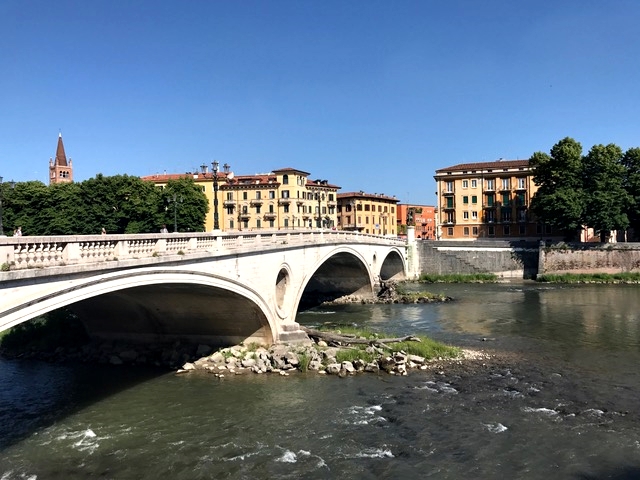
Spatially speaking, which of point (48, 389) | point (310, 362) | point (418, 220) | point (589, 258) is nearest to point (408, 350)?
point (310, 362)

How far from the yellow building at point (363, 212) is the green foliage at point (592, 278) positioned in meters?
38.4

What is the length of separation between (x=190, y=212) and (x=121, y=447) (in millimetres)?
47653

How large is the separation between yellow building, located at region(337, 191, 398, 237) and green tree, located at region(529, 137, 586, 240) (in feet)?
117

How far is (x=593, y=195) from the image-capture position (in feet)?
184

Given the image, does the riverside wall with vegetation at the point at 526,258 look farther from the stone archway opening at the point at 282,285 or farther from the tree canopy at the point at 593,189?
the stone archway opening at the point at 282,285

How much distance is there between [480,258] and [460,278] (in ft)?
12.9

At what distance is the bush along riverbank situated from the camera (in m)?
21.8

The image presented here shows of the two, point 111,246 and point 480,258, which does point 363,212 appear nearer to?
point 480,258

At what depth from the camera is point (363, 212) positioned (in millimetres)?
96812

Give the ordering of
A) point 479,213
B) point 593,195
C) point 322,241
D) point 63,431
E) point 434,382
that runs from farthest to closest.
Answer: point 479,213
point 593,195
point 322,241
point 434,382
point 63,431

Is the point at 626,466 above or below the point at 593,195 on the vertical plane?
below

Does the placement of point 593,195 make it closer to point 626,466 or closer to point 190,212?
point 190,212

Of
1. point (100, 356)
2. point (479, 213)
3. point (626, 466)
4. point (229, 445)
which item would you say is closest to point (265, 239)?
point (100, 356)

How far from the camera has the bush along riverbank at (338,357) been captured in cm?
2181
